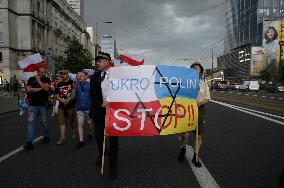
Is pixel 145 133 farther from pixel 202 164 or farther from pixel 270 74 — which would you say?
pixel 270 74

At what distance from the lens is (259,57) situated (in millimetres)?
138875

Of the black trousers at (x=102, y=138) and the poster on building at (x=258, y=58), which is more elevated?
the poster on building at (x=258, y=58)

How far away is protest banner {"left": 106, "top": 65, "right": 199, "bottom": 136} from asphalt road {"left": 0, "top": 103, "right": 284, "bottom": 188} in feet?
2.26

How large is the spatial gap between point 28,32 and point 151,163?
58.6 m

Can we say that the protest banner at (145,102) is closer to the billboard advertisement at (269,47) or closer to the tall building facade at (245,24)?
the tall building facade at (245,24)

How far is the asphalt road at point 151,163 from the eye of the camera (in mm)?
5059

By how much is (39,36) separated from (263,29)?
91.5m

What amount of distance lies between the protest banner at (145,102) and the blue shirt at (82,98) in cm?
287

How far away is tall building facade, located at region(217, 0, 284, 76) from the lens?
137250 millimetres

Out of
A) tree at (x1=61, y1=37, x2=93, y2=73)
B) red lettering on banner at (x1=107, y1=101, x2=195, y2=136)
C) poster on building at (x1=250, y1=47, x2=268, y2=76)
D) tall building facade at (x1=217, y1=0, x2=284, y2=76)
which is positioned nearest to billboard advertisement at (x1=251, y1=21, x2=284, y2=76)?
poster on building at (x1=250, y1=47, x2=268, y2=76)

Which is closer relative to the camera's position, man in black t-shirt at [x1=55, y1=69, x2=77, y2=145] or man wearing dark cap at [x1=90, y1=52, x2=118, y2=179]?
man wearing dark cap at [x1=90, y1=52, x2=118, y2=179]

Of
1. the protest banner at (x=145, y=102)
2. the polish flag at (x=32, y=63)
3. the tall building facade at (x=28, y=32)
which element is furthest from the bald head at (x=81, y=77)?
the tall building facade at (x=28, y=32)

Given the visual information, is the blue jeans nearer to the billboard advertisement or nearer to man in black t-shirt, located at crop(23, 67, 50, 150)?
man in black t-shirt, located at crop(23, 67, 50, 150)

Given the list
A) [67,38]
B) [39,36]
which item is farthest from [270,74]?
[39,36]
